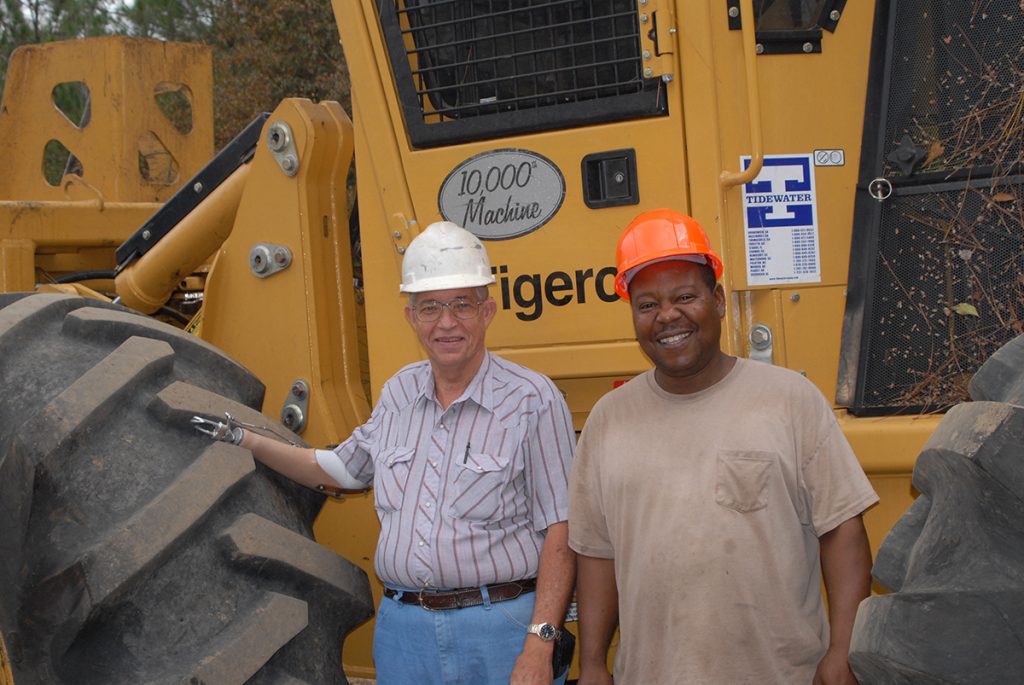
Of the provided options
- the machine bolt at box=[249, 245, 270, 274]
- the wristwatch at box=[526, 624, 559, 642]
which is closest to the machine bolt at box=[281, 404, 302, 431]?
the machine bolt at box=[249, 245, 270, 274]

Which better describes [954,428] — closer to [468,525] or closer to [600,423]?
[600,423]

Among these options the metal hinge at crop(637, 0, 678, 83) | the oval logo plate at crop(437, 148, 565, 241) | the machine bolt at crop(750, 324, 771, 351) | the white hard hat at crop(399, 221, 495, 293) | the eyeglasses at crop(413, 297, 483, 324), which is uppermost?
the metal hinge at crop(637, 0, 678, 83)

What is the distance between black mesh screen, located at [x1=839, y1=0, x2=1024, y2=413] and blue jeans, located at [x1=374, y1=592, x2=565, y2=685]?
94 centimetres

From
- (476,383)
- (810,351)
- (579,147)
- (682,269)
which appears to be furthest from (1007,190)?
(476,383)

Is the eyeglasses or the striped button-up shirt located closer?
the striped button-up shirt

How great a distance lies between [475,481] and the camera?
117 inches

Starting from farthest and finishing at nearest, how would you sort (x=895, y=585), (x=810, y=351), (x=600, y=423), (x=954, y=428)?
1. (x=810, y=351)
2. (x=600, y=423)
3. (x=895, y=585)
4. (x=954, y=428)

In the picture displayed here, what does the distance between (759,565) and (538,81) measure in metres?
1.38

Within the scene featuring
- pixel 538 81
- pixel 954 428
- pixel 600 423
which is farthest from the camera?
pixel 538 81

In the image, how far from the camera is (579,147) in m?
3.18

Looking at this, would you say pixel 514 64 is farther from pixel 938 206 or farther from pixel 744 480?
pixel 744 480

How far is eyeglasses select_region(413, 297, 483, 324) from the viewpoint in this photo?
10.1ft

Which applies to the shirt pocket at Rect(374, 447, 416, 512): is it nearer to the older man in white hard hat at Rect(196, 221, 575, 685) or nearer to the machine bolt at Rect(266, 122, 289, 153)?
the older man in white hard hat at Rect(196, 221, 575, 685)

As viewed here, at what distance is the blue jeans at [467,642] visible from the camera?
9.72ft
